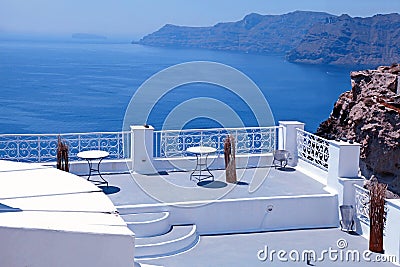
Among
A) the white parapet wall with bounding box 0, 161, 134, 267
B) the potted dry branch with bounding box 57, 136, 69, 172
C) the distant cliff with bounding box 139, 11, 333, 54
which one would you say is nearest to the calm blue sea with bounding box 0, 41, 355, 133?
the distant cliff with bounding box 139, 11, 333, 54

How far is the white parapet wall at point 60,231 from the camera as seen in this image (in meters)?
3.26

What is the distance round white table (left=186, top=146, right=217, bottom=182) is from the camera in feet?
33.1

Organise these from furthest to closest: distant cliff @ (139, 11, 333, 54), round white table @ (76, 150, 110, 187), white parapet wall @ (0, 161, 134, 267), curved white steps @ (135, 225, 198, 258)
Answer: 1. distant cliff @ (139, 11, 333, 54)
2. round white table @ (76, 150, 110, 187)
3. curved white steps @ (135, 225, 198, 258)
4. white parapet wall @ (0, 161, 134, 267)

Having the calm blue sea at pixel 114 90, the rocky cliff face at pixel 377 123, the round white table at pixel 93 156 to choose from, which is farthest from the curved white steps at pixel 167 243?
the calm blue sea at pixel 114 90

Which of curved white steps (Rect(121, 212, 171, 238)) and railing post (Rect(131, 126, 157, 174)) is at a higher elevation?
railing post (Rect(131, 126, 157, 174))

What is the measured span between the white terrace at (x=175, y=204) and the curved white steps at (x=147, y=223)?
15mm

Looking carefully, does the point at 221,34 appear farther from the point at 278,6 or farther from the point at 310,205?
the point at 310,205

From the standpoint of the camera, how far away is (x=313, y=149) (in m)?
10.7

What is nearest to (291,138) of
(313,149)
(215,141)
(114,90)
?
(313,149)

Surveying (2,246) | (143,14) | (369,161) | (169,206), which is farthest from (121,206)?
(143,14)

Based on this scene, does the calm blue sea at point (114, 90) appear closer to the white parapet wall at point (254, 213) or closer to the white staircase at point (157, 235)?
the white parapet wall at point (254, 213)

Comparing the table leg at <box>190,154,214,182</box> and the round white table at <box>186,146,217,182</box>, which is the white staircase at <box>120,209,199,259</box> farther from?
the table leg at <box>190,154,214,182</box>

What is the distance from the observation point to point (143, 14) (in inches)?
2643

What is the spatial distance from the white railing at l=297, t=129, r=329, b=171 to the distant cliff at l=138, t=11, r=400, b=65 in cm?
5547
